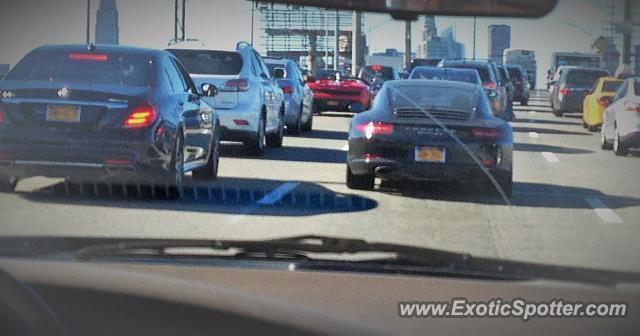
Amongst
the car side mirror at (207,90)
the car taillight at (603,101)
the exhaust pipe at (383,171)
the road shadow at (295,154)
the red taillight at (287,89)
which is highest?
the car side mirror at (207,90)

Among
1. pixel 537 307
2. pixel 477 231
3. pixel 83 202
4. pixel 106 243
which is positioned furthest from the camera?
pixel 83 202

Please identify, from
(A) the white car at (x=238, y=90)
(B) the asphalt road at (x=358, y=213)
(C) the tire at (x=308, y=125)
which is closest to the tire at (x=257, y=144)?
(A) the white car at (x=238, y=90)

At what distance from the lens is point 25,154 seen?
32.0 feet

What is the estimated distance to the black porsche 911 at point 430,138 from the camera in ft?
35.3

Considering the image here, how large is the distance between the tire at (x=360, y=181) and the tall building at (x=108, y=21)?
5176 mm

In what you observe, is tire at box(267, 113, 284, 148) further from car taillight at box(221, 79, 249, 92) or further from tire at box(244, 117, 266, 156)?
car taillight at box(221, 79, 249, 92)

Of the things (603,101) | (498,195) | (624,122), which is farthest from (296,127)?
(498,195)

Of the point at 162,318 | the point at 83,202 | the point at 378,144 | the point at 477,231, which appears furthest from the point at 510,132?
the point at 162,318

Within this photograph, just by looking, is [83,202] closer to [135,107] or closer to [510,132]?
[135,107]

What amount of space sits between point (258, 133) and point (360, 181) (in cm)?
328

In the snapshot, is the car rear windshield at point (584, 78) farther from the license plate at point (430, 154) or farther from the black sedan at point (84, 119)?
the black sedan at point (84, 119)

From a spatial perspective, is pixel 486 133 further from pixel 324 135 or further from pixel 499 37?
pixel 324 135

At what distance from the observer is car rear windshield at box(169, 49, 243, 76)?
1338 centimetres

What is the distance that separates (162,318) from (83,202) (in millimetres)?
5898
